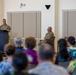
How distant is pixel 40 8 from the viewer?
10.3 m

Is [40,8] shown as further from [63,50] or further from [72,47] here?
[63,50]

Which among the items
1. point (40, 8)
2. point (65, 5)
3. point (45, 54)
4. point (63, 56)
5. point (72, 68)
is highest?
point (65, 5)

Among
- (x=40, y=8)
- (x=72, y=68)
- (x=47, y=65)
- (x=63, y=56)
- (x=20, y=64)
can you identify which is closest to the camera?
(x=20, y=64)

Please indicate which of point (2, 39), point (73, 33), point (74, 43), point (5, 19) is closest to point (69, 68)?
point (74, 43)

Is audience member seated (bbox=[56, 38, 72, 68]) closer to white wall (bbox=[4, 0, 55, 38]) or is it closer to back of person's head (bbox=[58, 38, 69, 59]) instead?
back of person's head (bbox=[58, 38, 69, 59])

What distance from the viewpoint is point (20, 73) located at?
1769 mm

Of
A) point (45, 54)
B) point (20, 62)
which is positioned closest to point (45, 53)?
point (45, 54)

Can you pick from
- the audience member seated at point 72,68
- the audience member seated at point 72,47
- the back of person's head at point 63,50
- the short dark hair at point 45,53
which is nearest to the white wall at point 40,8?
the audience member seated at point 72,47

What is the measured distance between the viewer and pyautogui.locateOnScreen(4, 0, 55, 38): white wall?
10.2m

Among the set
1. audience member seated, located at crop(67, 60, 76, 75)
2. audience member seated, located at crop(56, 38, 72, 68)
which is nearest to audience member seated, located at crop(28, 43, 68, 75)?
audience member seated, located at crop(67, 60, 76, 75)

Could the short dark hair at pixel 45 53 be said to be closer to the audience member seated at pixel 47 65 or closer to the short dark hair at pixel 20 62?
the audience member seated at pixel 47 65

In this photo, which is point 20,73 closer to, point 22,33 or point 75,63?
point 75,63

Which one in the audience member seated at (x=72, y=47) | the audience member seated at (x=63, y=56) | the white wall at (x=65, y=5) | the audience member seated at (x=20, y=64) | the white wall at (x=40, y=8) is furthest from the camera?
the white wall at (x=40, y=8)

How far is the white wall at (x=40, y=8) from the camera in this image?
33.4 ft
